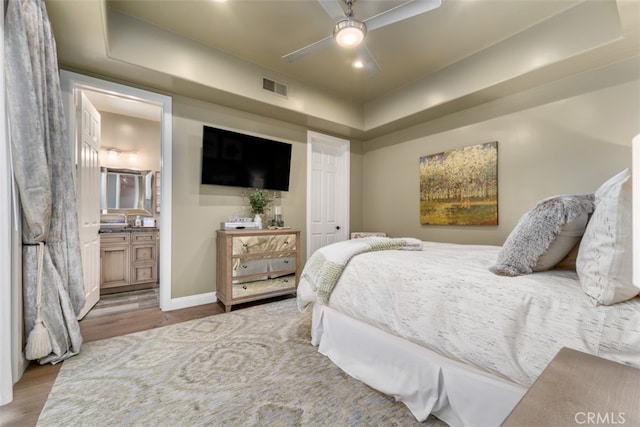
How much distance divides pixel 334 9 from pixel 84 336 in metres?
3.44

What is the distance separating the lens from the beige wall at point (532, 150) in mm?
2484

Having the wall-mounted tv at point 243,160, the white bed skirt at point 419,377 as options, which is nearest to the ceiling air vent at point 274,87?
the wall-mounted tv at point 243,160

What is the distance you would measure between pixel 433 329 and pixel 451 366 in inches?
7.9

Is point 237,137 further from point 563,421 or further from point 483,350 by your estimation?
point 563,421

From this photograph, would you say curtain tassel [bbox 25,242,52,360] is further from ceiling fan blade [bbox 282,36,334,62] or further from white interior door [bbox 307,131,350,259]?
white interior door [bbox 307,131,350,259]

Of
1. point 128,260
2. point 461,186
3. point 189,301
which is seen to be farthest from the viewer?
point 128,260

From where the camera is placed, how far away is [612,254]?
3.35 feet

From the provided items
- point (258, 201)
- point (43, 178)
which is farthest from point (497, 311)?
point (258, 201)

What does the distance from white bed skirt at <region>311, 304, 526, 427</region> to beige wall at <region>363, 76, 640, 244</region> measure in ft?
7.51

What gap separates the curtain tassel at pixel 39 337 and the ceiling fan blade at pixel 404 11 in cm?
294

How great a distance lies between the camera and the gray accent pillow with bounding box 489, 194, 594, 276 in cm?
127

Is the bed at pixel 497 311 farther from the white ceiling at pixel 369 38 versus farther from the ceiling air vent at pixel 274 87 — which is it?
the ceiling air vent at pixel 274 87

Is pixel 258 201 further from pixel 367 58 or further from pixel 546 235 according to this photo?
pixel 546 235

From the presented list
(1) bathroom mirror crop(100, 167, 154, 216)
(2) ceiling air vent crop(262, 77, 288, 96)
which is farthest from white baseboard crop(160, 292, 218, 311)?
(2) ceiling air vent crop(262, 77, 288, 96)
